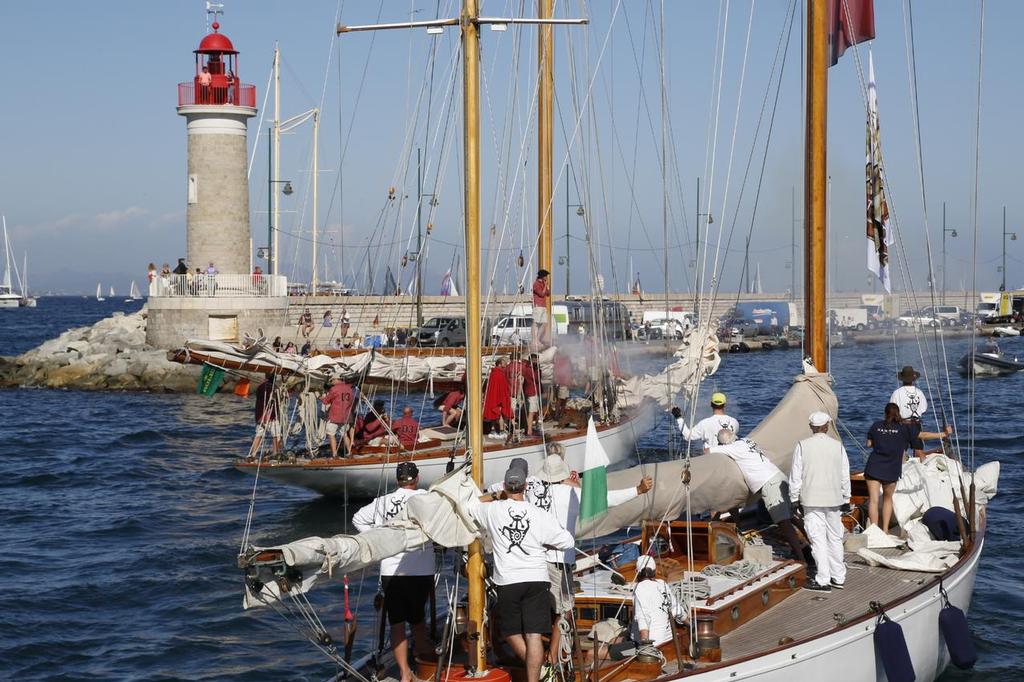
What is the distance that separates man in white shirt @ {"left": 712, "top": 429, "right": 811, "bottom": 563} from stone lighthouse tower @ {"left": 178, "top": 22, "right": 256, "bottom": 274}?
4216 cm

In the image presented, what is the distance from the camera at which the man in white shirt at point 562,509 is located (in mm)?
9820

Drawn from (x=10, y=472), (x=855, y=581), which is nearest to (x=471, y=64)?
(x=855, y=581)

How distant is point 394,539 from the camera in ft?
30.1

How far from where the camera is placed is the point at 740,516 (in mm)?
15133

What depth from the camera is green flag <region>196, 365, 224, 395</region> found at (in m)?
21.4

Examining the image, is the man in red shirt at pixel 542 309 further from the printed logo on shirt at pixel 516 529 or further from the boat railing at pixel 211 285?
the boat railing at pixel 211 285

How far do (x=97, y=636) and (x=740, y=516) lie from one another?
8.24m

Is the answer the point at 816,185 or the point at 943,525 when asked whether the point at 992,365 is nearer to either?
the point at 816,185

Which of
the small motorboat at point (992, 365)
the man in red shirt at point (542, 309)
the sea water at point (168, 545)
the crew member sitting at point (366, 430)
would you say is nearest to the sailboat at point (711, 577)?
the sea water at point (168, 545)

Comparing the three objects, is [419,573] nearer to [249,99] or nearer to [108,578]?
[108,578]

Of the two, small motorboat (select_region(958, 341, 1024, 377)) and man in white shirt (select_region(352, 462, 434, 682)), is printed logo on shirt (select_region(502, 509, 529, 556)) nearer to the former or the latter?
man in white shirt (select_region(352, 462, 434, 682))

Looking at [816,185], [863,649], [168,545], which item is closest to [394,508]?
[863,649]

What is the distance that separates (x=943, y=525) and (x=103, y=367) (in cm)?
4656

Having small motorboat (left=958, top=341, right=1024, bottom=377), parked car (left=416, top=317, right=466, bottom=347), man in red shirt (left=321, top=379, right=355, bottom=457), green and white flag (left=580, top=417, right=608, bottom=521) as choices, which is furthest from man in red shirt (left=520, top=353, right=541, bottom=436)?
small motorboat (left=958, top=341, right=1024, bottom=377)
